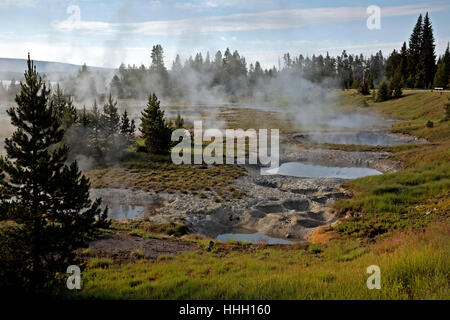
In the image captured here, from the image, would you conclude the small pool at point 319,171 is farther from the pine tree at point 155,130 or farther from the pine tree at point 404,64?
the pine tree at point 404,64

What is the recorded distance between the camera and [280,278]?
9.77 metres

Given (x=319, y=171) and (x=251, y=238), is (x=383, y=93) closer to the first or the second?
(x=319, y=171)

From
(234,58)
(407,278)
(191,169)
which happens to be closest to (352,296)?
(407,278)

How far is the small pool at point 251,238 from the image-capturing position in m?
21.5

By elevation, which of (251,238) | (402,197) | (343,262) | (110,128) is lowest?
(251,238)

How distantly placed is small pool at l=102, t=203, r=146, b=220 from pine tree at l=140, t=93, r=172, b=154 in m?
17.4

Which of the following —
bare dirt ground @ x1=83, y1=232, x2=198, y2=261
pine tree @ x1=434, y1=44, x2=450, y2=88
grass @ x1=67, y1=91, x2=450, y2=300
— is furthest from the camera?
pine tree @ x1=434, y1=44, x2=450, y2=88

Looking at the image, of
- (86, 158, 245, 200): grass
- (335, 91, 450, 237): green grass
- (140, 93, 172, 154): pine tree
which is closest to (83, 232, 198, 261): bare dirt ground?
(335, 91, 450, 237): green grass


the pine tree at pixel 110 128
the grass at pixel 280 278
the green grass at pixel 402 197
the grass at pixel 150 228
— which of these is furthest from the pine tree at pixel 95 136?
the grass at pixel 280 278

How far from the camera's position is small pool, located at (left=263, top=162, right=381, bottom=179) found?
37406mm

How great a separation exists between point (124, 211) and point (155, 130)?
18.9 meters

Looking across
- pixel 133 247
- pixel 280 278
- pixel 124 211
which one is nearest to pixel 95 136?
pixel 124 211

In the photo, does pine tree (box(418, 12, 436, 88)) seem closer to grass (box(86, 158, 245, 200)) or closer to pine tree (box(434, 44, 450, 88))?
pine tree (box(434, 44, 450, 88))

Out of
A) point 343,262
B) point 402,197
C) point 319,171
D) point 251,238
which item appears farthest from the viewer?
point 319,171
